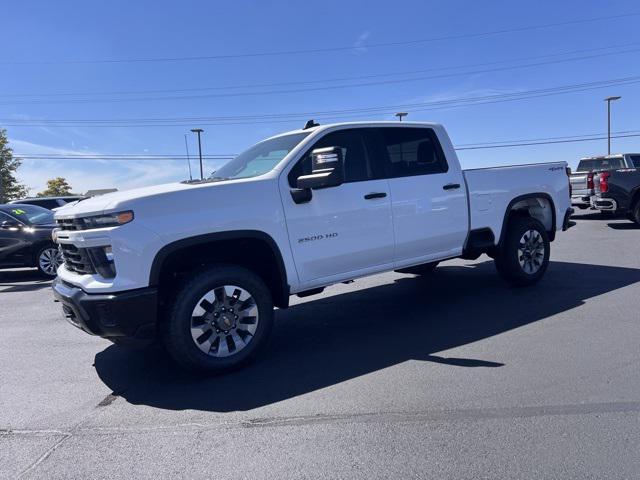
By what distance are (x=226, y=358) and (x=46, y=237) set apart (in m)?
7.48

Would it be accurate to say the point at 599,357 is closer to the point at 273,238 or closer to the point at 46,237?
the point at 273,238

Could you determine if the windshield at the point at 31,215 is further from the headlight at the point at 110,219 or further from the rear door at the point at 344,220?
the rear door at the point at 344,220

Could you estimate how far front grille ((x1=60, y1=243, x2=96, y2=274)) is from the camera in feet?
13.2

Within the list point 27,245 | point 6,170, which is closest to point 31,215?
point 27,245

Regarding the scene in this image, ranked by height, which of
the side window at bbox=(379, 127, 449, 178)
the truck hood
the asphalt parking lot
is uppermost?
the side window at bbox=(379, 127, 449, 178)

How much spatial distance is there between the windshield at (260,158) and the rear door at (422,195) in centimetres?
97

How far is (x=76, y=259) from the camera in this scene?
4.24 m

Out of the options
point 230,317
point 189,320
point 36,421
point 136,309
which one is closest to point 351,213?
point 230,317

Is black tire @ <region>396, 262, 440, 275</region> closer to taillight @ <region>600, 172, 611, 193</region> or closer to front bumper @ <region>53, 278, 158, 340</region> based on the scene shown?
front bumper @ <region>53, 278, 158, 340</region>

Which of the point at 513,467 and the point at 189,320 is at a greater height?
the point at 189,320

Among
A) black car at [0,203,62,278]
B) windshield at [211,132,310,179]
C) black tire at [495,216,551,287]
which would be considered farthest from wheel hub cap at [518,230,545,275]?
black car at [0,203,62,278]

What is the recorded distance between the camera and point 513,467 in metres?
2.72

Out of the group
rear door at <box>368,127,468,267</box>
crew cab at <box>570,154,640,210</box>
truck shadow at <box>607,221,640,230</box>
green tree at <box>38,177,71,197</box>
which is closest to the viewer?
rear door at <box>368,127,468,267</box>

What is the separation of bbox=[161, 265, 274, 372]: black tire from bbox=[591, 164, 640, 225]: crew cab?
11204 mm
